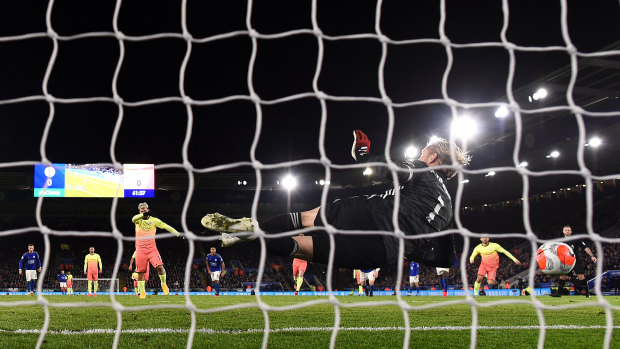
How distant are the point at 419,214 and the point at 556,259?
4179 millimetres

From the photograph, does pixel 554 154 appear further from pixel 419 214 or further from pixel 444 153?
pixel 419 214

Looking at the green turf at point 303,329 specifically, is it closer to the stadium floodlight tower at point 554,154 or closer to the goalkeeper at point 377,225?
the goalkeeper at point 377,225

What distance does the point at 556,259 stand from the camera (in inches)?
282

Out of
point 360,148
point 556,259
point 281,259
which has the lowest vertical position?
point 281,259

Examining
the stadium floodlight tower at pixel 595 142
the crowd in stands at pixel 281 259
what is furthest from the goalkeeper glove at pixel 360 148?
the crowd in stands at pixel 281 259

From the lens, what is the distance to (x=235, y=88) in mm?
18422

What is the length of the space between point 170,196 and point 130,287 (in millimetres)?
5997

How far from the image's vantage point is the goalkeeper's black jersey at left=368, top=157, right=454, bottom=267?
151 inches

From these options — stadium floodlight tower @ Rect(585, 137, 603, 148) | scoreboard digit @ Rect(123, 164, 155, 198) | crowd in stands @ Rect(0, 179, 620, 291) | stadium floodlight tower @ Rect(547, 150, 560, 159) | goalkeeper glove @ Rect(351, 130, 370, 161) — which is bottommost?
crowd in stands @ Rect(0, 179, 620, 291)

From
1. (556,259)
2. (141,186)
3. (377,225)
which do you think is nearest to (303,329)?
(377,225)

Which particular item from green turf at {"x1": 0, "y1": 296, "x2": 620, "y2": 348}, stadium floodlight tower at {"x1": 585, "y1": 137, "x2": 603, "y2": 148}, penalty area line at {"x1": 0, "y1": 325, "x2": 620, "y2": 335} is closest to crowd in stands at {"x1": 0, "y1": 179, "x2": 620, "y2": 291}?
stadium floodlight tower at {"x1": 585, "y1": 137, "x2": 603, "y2": 148}

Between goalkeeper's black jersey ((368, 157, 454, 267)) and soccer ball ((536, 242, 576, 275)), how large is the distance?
332 cm

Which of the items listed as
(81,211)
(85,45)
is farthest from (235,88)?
(81,211)

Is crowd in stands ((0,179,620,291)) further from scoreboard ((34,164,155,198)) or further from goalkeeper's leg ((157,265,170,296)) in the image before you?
goalkeeper's leg ((157,265,170,296))
